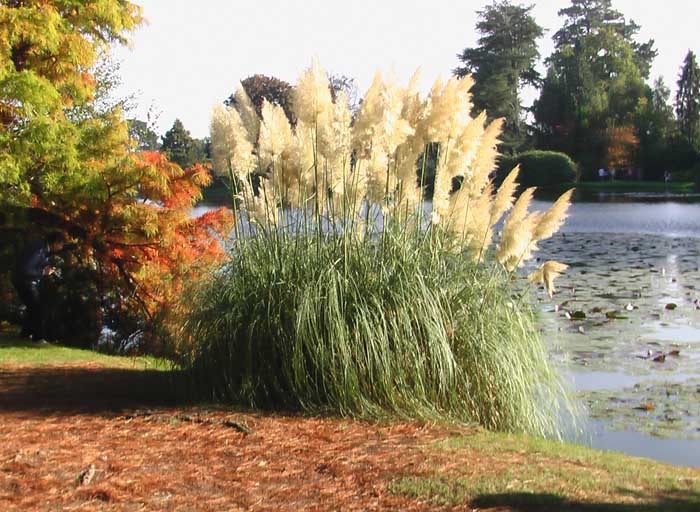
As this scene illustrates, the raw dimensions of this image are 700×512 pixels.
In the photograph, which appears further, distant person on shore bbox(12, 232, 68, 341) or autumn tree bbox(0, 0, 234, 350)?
distant person on shore bbox(12, 232, 68, 341)

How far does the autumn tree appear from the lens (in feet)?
30.8

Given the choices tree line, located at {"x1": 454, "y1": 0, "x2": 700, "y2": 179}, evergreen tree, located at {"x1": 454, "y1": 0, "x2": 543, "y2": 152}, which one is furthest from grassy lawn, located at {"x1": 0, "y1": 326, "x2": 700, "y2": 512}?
evergreen tree, located at {"x1": 454, "y1": 0, "x2": 543, "y2": 152}

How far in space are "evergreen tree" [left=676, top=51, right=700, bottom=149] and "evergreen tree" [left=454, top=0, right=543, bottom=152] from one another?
10.2m

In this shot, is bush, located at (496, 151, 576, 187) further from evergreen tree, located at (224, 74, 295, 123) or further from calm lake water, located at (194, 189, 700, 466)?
calm lake water, located at (194, 189, 700, 466)

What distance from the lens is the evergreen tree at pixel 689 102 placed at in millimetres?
55812

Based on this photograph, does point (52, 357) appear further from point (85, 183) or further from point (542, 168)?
point (542, 168)

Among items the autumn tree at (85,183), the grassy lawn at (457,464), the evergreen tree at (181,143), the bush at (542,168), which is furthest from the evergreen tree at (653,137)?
the grassy lawn at (457,464)

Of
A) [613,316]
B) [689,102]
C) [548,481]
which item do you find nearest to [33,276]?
[613,316]

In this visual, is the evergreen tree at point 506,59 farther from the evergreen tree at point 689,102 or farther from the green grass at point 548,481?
the green grass at point 548,481

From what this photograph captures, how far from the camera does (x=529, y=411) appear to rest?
21.1 ft

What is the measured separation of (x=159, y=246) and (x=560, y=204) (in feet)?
18.0

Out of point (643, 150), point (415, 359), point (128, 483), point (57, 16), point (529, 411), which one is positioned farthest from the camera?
point (643, 150)

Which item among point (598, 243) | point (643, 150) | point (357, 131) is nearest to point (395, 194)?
point (357, 131)

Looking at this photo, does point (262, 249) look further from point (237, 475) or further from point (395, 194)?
point (237, 475)
